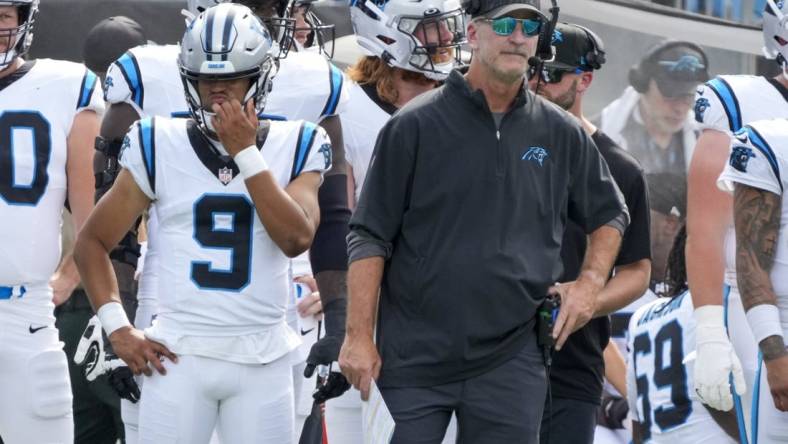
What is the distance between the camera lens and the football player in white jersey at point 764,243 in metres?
4.88

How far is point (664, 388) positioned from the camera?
5.88 meters

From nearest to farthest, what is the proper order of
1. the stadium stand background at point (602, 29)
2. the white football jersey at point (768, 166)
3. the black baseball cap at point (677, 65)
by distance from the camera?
the white football jersey at point (768, 166) < the stadium stand background at point (602, 29) < the black baseball cap at point (677, 65)

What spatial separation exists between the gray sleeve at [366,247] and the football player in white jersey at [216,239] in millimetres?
317

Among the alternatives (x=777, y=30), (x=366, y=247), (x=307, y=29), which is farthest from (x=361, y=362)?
(x=307, y=29)

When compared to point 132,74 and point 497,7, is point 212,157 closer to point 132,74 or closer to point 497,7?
point 132,74

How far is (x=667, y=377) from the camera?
5.88 metres

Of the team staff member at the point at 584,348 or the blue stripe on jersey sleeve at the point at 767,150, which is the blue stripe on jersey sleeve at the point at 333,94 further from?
the blue stripe on jersey sleeve at the point at 767,150

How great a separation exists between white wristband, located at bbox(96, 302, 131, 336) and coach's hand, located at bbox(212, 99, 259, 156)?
Result: 0.57 meters

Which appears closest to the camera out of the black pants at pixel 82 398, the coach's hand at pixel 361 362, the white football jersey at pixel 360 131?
the coach's hand at pixel 361 362

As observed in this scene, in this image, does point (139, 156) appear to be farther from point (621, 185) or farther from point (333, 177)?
point (621, 185)

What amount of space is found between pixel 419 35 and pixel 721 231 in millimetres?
1311

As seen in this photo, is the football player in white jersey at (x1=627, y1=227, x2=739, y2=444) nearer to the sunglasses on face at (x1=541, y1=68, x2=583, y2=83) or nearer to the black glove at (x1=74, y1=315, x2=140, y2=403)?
the sunglasses on face at (x1=541, y1=68, x2=583, y2=83)

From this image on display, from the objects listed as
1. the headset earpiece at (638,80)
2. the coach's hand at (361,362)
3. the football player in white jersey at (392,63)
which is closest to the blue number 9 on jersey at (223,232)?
the coach's hand at (361,362)

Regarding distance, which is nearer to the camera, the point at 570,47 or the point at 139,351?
the point at 139,351
